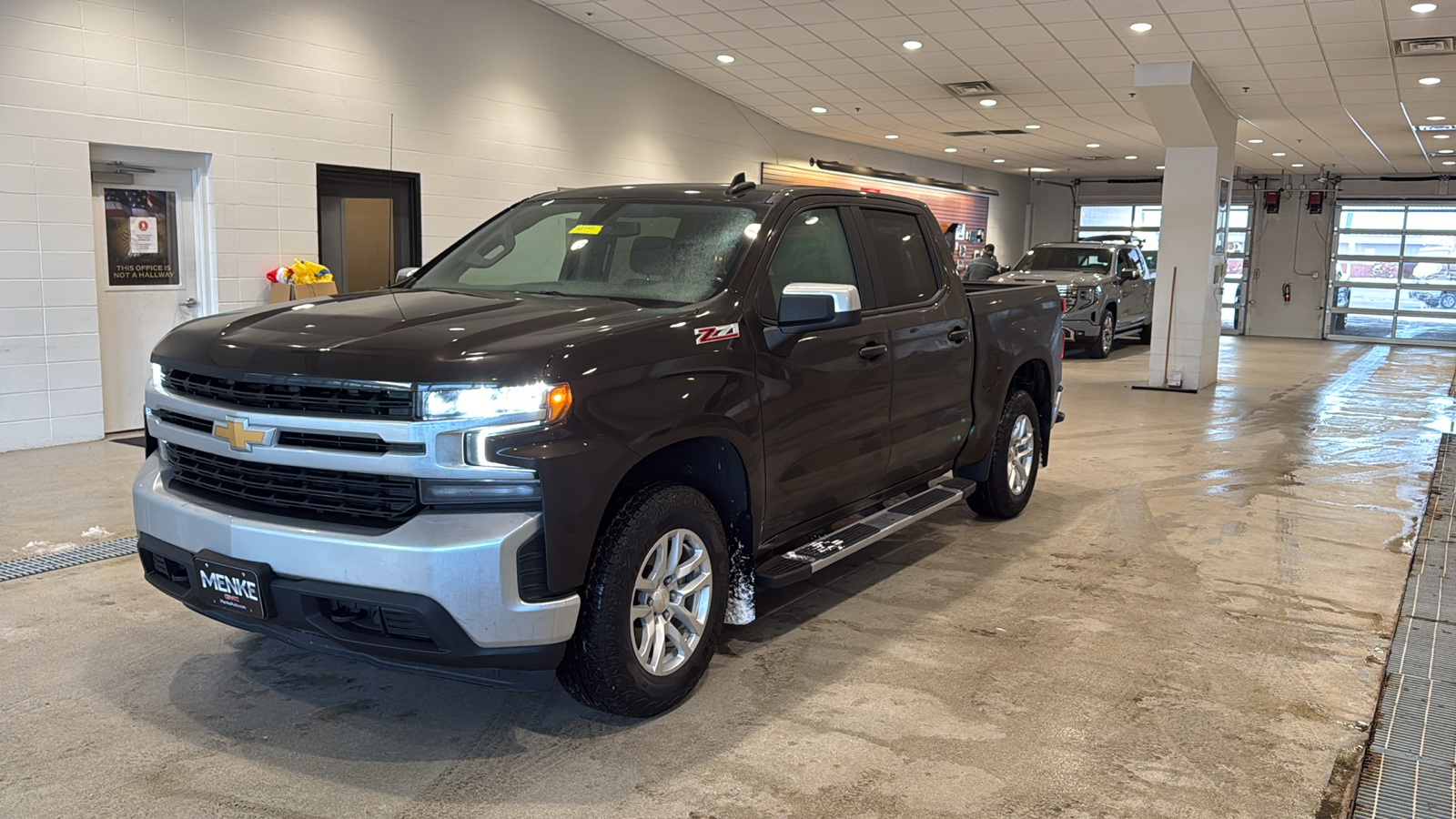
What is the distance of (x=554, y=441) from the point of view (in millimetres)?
2730

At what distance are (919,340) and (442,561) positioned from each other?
2401mm

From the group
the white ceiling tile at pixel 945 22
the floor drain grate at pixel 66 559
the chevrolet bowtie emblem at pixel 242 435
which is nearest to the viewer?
the chevrolet bowtie emblem at pixel 242 435

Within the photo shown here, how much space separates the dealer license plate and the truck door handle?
2200mm

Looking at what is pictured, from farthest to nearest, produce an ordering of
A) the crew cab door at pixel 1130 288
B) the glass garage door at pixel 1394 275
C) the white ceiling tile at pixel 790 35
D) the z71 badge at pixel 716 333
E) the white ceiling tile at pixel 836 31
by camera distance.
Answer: the glass garage door at pixel 1394 275 < the crew cab door at pixel 1130 288 < the white ceiling tile at pixel 790 35 < the white ceiling tile at pixel 836 31 < the z71 badge at pixel 716 333

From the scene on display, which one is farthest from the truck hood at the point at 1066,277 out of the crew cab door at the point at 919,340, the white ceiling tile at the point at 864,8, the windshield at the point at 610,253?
the windshield at the point at 610,253

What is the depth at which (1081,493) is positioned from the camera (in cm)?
659

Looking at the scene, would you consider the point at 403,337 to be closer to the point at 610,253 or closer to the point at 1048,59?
the point at 610,253

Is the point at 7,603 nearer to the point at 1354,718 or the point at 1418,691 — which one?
the point at 1354,718

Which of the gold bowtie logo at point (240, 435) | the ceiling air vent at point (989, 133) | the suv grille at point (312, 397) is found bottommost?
the gold bowtie logo at point (240, 435)

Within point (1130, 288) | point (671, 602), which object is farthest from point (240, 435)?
point (1130, 288)

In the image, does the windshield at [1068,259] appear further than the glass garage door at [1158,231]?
No

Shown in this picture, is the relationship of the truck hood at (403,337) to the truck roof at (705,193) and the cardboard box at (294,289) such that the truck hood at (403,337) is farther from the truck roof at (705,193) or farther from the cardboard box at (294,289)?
the cardboard box at (294,289)

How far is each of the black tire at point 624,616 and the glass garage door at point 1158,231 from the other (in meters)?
21.6

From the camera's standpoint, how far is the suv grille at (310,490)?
2760mm
